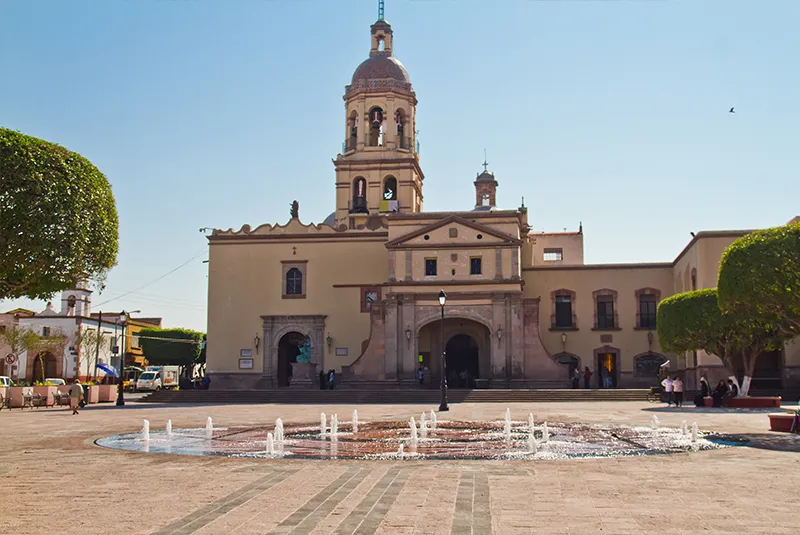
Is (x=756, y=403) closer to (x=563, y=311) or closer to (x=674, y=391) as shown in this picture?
(x=674, y=391)

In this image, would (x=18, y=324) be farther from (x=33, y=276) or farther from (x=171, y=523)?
(x=171, y=523)

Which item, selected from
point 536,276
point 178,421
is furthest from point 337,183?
point 178,421

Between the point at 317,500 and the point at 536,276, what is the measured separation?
40.6 meters

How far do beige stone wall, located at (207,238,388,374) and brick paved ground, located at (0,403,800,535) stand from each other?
32943mm

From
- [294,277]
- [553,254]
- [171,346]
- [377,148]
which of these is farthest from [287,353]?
[171,346]

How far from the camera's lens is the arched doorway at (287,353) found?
165ft

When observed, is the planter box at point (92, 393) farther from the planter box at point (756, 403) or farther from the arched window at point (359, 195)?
the planter box at point (756, 403)

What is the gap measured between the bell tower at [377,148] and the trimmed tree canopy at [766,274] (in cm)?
3436

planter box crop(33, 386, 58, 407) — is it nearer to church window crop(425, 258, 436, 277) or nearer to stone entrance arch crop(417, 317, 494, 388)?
stone entrance arch crop(417, 317, 494, 388)

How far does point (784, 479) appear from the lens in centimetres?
1181

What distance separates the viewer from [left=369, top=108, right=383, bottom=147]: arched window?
5656cm

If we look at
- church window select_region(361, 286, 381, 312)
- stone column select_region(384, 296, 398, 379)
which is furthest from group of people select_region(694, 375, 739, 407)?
church window select_region(361, 286, 381, 312)

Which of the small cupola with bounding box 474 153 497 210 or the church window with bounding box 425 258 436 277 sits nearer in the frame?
the church window with bounding box 425 258 436 277

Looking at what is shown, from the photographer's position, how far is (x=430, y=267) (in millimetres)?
46594
